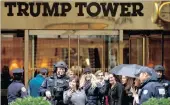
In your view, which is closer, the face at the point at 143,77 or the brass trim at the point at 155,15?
the face at the point at 143,77

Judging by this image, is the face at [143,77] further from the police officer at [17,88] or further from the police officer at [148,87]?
the police officer at [17,88]

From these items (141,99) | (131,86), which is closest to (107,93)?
(131,86)

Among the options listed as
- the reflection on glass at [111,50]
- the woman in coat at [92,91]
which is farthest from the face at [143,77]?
the reflection on glass at [111,50]

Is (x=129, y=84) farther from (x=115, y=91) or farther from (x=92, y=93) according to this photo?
(x=92, y=93)

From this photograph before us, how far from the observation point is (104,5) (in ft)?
62.8

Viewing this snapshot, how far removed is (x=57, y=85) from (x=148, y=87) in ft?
7.42

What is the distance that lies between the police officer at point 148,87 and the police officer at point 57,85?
1810mm

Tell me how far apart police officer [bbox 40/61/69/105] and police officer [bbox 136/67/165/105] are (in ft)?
5.94

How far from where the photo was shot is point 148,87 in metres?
11.1

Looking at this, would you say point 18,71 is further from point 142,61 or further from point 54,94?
point 142,61

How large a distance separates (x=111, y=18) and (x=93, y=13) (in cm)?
60

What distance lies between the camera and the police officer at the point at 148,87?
1109cm

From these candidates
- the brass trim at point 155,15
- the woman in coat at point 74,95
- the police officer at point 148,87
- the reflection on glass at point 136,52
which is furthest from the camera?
the reflection on glass at point 136,52

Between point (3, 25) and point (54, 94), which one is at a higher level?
point (3, 25)
